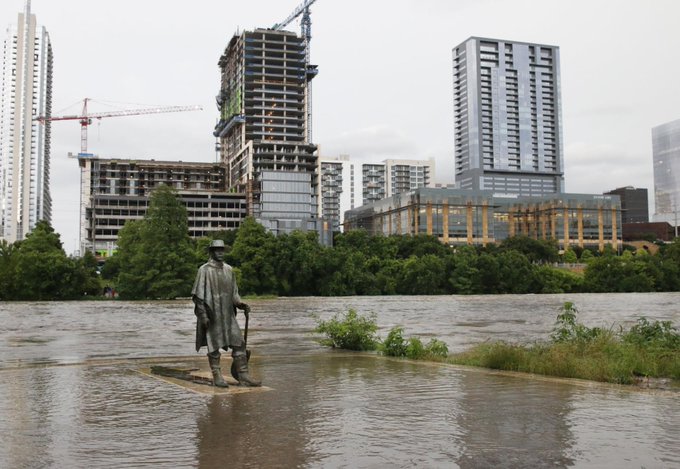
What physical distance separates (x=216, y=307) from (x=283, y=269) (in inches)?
3498

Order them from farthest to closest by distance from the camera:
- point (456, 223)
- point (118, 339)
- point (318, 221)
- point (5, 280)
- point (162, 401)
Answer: point (456, 223)
point (318, 221)
point (5, 280)
point (118, 339)
point (162, 401)

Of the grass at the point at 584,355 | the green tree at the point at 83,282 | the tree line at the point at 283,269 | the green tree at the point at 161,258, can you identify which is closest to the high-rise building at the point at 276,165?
the tree line at the point at 283,269

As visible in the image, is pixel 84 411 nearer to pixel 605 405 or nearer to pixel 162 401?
pixel 162 401

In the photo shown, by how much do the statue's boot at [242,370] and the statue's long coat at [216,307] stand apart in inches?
9.1

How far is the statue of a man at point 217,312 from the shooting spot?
10.3 metres

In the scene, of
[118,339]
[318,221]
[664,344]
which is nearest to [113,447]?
[664,344]

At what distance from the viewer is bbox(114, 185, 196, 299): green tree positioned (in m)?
85.9

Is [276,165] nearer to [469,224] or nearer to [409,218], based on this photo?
[409,218]

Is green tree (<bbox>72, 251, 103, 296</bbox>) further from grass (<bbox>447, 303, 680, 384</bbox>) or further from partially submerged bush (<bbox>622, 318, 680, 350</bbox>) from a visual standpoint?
partially submerged bush (<bbox>622, 318, 680, 350</bbox>)

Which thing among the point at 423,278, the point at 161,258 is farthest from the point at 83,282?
the point at 423,278

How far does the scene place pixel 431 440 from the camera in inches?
265

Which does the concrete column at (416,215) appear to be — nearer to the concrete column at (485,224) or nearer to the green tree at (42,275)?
the concrete column at (485,224)

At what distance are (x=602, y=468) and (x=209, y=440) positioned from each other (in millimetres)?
3663

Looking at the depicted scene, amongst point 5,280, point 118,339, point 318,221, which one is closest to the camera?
point 118,339
